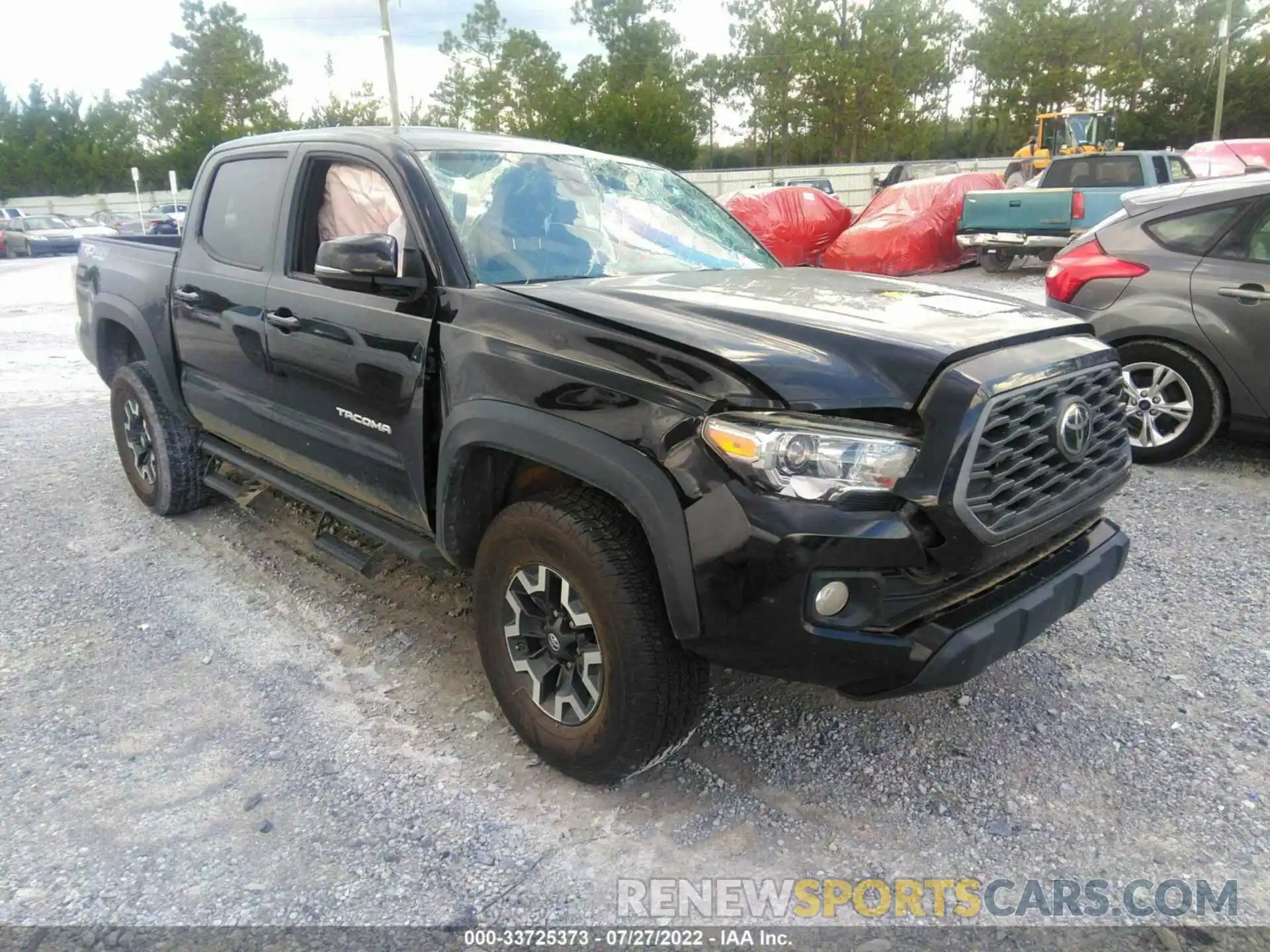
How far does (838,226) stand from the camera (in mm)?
15188

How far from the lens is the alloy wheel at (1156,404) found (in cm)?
536

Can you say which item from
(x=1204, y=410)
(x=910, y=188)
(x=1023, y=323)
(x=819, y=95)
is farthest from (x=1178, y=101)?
(x=1023, y=323)

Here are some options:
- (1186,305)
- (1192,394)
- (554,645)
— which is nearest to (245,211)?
(554,645)

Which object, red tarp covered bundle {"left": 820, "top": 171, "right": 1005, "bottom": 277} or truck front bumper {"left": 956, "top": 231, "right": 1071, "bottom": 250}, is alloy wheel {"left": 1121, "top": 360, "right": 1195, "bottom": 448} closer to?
red tarp covered bundle {"left": 820, "top": 171, "right": 1005, "bottom": 277}

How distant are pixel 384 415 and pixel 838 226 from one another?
13.4 meters

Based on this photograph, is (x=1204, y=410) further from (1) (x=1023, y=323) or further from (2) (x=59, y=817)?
(2) (x=59, y=817)

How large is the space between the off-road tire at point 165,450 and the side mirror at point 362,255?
2315 mm

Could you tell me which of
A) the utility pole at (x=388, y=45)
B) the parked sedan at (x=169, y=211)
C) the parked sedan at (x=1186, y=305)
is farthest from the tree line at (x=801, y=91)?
the parked sedan at (x=1186, y=305)

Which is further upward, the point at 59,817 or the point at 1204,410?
the point at 1204,410

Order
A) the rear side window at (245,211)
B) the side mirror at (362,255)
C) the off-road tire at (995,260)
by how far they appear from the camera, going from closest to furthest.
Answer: the side mirror at (362,255), the rear side window at (245,211), the off-road tire at (995,260)

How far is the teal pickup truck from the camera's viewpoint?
1347 centimetres

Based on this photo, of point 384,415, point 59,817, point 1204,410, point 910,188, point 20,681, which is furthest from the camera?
point 910,188

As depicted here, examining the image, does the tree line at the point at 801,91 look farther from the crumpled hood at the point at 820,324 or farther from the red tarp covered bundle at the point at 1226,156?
the crumpled hood at the point at 820,324

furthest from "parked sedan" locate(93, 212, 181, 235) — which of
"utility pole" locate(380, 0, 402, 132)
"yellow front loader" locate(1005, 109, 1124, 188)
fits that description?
"yellow front loader" locate(1005, 109, 1124, 188)
